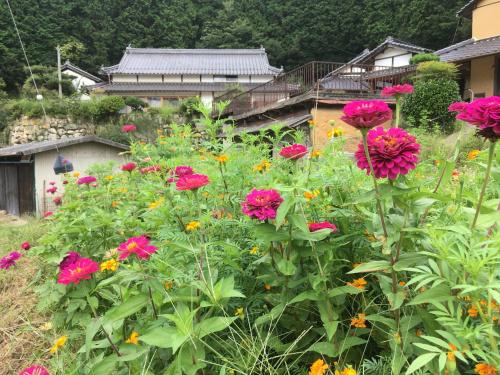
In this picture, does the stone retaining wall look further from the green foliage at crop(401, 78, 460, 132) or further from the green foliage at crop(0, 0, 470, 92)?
the green foliage at crop(401, 78, 460, 132)

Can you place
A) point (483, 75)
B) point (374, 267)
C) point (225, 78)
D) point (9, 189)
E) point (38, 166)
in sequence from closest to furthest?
1. point (374, 267)
2. point (38, 166)
3. point (9, 189)
4. point (483, 75)
5. point (225, 78)

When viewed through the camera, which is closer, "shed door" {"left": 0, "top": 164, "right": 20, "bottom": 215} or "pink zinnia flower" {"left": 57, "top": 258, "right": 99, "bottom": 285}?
"pink zinnia flower" {"left": 57, "top": 258, "right": 99, "bottom": 285}

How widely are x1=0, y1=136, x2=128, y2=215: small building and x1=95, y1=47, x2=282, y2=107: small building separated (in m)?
16.3

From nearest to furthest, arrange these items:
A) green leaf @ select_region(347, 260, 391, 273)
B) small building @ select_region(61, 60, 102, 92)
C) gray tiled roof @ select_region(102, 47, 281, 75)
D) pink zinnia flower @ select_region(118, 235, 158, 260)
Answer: green leaf @ select_region(347, 260, 391, 273)
pink zinnia flower @ select_region(118, 235, 158, 260)
gray tiled roof @ select_region(102, 47, 281, 75)
small building @ select_region(61, 60, 102, 92)

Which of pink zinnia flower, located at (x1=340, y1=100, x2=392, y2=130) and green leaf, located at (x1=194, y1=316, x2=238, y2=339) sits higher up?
pink zinnia flower, located at (x1=340, y1=100, x2=392, y2=130)

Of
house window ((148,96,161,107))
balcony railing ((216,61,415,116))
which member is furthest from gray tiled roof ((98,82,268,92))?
balcony railing ((216,61,415,116))

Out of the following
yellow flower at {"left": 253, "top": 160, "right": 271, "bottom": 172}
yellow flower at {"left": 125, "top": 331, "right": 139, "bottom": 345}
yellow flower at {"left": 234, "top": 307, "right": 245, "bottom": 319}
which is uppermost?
yellow flower at {"left": 253, "top": 160, "right": 271, "bottom": 172}

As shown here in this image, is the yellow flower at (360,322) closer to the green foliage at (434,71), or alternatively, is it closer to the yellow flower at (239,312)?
the yellow flower at (239,312)

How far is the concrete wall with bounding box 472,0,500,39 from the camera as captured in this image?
41.9 feet

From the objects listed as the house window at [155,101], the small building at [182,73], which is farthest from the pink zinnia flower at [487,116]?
the house window at [155,101]

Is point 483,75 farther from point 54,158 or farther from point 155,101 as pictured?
point 155,101

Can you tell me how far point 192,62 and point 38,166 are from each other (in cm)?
2372

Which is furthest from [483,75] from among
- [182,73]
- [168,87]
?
[182,73]

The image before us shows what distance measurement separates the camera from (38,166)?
10867 mm
